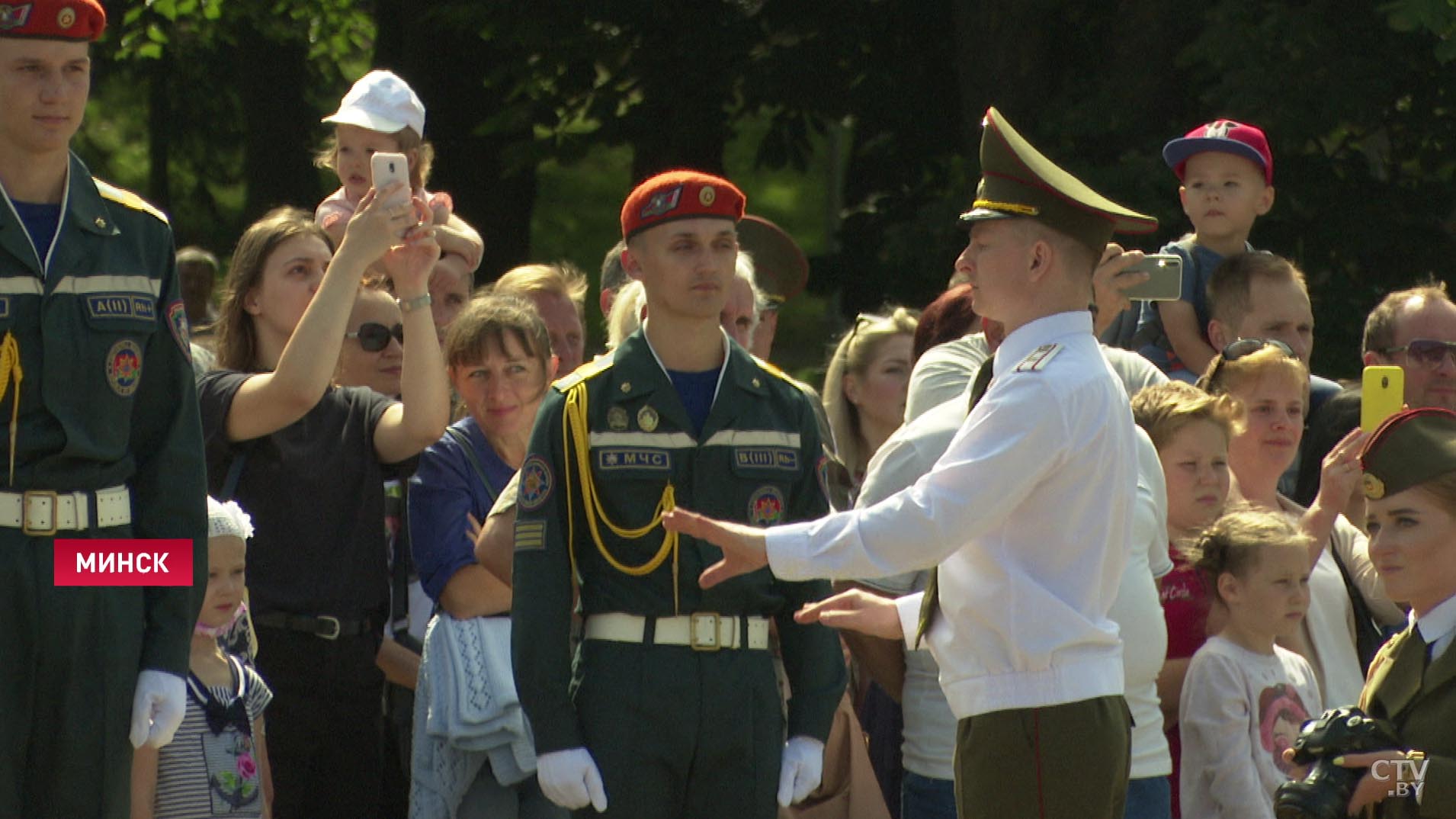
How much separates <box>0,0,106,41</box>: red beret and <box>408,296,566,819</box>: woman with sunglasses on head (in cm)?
166

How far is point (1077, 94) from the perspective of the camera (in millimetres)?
10781

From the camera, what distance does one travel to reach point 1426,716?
14.1 ft

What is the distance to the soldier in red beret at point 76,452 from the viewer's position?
14.0ft

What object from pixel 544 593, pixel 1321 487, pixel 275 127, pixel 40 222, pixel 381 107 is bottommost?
pixel 544 593

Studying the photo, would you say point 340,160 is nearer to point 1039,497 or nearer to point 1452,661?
point 1039,497

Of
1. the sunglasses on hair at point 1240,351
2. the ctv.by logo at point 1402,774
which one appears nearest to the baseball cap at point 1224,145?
the sunglasses on hair at point 1240,351

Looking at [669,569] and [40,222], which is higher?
[40,222]

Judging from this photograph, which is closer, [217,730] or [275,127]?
[217,730]

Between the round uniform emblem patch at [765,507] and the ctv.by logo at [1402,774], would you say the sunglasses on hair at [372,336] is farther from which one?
the ctv.by logo at [1402,774]

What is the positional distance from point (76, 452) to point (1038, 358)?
1.97m

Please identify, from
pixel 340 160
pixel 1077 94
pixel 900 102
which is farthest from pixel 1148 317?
pixel 900 102
